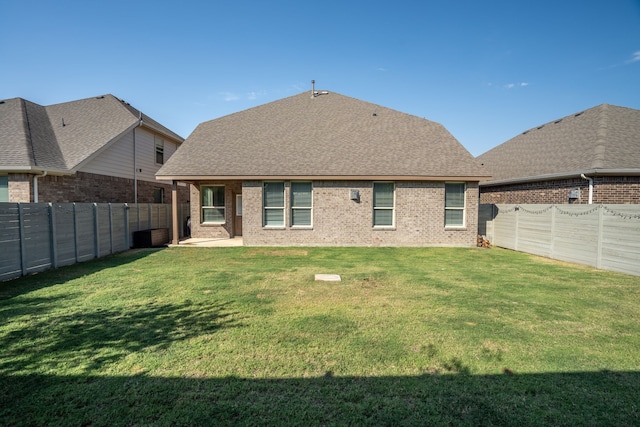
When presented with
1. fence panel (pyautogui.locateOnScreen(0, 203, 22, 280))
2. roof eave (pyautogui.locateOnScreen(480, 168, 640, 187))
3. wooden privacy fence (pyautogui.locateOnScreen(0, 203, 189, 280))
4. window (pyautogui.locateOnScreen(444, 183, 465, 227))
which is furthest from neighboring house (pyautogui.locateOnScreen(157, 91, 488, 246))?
fence panel (pyautogui.locateOnScreen(0, 203, 22, 280))

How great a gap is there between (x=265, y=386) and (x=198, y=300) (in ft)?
10.7

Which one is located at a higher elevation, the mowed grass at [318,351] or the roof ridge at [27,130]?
the roof ridge at [27,130]

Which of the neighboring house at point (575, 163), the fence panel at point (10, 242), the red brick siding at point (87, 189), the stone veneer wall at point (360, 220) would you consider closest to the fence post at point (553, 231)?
the neighboring house at point (575, 163)

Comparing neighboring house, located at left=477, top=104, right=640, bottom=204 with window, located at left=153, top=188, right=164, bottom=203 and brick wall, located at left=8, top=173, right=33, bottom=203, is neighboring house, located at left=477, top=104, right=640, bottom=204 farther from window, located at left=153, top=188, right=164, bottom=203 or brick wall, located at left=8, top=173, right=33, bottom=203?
brick wall, located at left=8, top=173, right=33, bottom=203

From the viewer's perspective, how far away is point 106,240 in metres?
11.2

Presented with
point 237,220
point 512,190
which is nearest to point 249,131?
point 237,220

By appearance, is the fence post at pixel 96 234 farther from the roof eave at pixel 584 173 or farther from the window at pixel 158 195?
the roof eave at pixel 584 173

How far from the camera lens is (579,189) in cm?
1202

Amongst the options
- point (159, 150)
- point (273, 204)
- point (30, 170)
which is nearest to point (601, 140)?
point (273, 204)

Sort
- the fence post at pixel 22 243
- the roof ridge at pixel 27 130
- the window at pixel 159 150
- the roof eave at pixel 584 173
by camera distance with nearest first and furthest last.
Result: the fence post at pixel 22 243 → the roof eave at pixel 584 173 → the roof ridge at pixel 27 130 → the window at pixel 159 150

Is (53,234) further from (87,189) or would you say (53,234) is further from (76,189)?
(87,189)

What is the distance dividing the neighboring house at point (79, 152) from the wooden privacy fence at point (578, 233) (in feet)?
59.1

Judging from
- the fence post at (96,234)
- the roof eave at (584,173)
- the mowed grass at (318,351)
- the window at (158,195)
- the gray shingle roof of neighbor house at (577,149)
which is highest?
the gray shingle roof of neighbor house at (577,149)

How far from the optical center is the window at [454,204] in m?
13.5
